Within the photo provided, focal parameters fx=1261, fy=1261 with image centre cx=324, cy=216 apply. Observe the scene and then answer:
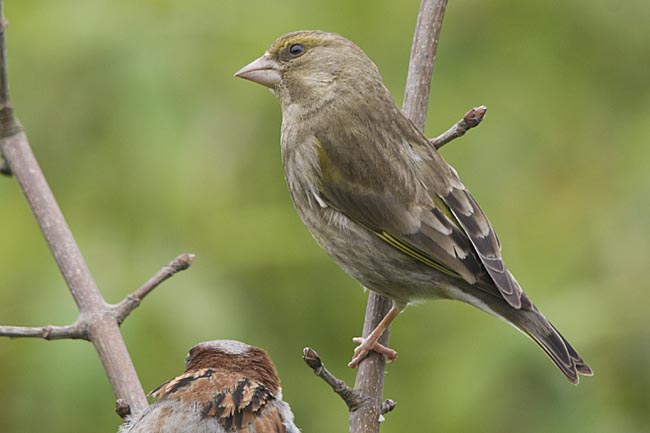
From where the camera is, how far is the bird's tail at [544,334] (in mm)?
5105

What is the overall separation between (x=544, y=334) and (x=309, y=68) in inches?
66.6

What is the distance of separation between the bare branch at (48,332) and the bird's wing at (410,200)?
1402mm

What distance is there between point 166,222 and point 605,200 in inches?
90.0

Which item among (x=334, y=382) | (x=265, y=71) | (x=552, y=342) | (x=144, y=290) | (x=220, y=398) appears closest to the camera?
(x=334, y=382)

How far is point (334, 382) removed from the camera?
4.32 m

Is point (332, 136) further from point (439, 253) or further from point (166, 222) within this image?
point (166, 222)

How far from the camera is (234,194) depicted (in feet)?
22.1

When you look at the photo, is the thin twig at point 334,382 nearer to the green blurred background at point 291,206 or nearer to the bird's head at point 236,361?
the bird's head at point 236,361

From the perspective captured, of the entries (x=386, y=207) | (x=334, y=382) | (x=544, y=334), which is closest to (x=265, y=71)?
(x=386, y=207)

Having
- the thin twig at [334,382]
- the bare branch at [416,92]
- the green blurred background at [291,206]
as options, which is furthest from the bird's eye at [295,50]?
the thin twig at [334,382]

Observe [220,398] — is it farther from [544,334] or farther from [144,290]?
[544,334]

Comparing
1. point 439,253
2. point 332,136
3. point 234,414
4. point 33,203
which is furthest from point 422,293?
point 33,203

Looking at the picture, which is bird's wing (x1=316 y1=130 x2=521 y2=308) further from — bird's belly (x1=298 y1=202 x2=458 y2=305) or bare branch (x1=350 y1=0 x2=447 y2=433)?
bare branch (x1=350 y1=0 x2=447 y2=433)

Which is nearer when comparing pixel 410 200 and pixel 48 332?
pixel 48 332
